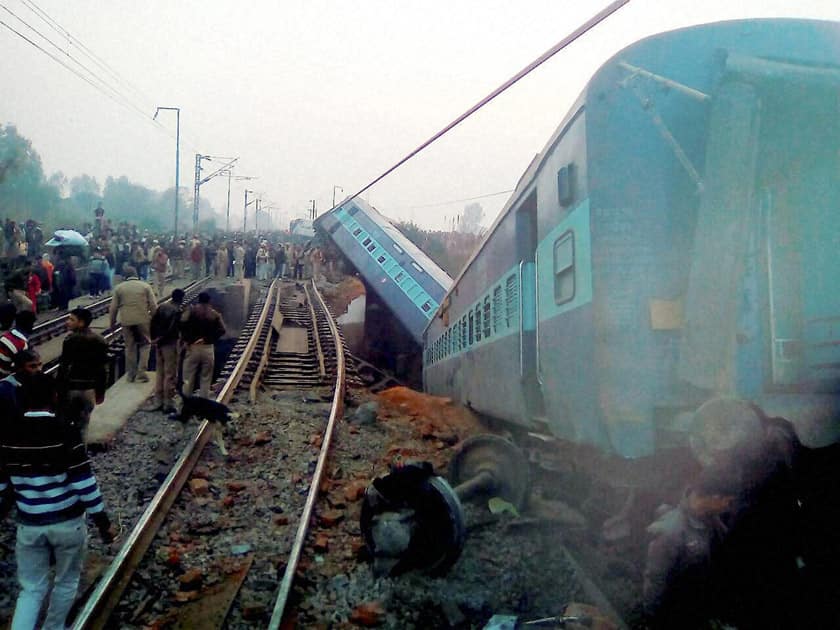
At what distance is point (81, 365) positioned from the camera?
672 centimetres

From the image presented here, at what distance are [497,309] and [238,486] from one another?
307 centimetres

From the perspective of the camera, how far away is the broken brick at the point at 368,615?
4293 millimetres

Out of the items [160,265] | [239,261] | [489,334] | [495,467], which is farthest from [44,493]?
[239,261]

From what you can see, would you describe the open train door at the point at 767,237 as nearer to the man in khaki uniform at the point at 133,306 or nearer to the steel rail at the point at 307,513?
the steel rail at the point at 307,513

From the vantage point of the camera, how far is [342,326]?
73.6ft

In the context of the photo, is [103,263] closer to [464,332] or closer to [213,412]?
[213,412]

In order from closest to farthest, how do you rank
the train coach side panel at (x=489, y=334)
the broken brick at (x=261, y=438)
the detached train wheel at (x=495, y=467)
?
1. the detached train wheel at (x=495, y=467)
2. the train coach side panel at (x=489, y=334)
3. the broken brick at (x=261, y=438)

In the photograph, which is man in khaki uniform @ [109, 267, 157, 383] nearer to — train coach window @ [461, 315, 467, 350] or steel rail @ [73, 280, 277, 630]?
steel rail @ [73, 280, 277, 630]

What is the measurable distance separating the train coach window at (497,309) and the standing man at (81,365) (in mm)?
3810

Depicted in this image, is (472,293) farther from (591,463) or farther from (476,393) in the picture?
(591,463)

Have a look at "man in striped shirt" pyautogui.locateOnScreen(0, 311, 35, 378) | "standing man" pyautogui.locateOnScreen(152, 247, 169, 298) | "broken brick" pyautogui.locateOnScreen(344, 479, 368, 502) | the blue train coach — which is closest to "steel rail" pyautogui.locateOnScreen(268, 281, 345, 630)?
"broken brick" pyautogui.locateOnScreen(344, 479, 368, 502)

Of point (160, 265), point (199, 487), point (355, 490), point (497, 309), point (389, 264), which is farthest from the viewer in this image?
point (389, 264)

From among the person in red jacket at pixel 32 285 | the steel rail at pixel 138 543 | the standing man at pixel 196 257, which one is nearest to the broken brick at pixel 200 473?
the steel rail at pixel 138 543

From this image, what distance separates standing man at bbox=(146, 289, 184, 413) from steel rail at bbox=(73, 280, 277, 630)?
1.43 metres
